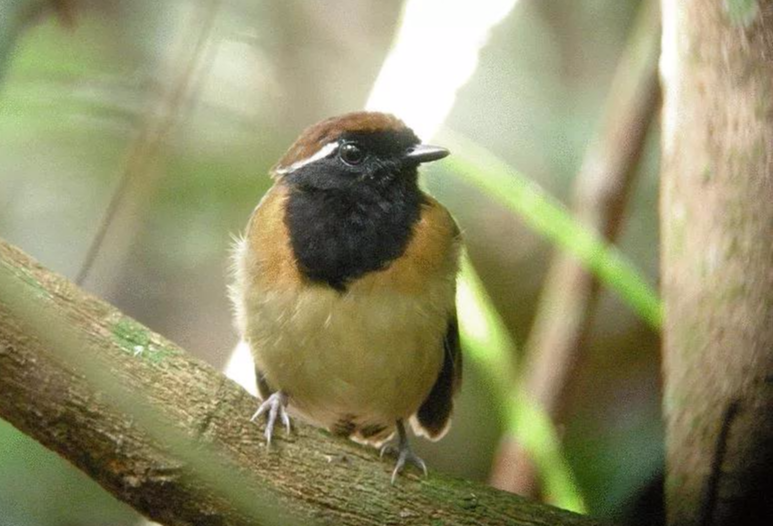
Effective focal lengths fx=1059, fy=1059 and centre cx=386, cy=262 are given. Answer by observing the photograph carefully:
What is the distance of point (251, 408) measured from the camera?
2113 millimetres

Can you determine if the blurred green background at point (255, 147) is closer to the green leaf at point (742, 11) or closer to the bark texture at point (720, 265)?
the bark texture at point (720, 265)

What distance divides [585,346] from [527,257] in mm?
1126

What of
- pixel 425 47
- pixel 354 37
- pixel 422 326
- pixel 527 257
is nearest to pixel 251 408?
pixel 422 326

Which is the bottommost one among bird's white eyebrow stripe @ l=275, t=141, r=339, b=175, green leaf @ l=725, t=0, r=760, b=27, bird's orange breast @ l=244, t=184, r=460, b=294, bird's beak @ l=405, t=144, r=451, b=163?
bird's orange breast @ l=244, t=184, r=460, b=294

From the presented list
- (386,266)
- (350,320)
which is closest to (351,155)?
(386,266)

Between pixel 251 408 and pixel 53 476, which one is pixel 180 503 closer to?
pixel 251 408

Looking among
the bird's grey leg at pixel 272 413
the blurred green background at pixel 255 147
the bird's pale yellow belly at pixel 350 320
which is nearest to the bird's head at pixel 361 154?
the bird's pale yellow belly at pixel 350 320

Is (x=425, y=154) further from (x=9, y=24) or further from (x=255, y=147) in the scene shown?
(x=255, y=147)

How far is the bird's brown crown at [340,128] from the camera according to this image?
8.55 feet

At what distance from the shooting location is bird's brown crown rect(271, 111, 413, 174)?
261cm

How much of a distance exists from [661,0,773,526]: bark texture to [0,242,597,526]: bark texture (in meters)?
0.32

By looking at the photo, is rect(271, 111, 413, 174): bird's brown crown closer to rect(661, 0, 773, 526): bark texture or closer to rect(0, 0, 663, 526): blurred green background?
rect(661, 0, 773, 526): bark texture

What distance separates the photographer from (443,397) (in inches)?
110

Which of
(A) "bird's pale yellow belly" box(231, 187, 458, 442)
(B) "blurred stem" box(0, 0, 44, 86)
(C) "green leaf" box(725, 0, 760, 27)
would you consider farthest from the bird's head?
(C) "green leaf" box(725, 0, 760, 27)
